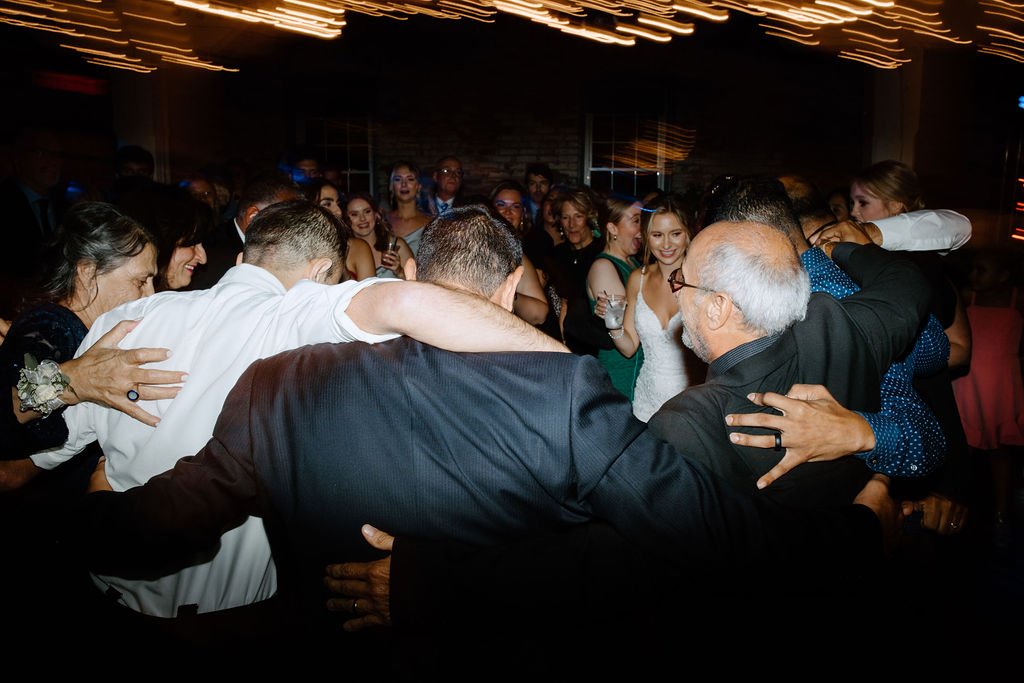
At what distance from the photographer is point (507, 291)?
5.74 ft

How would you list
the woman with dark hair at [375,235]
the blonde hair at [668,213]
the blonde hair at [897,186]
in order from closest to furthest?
the blonde hair at [897,186], the blonde hair at [668,213], the woman with dark hair at [375,235]

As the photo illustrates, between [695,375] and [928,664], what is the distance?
1.55 meters

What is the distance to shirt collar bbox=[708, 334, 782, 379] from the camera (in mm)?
1644

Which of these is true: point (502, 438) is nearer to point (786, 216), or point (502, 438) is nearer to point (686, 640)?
point (686, 640)

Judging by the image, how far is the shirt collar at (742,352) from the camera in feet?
5.39

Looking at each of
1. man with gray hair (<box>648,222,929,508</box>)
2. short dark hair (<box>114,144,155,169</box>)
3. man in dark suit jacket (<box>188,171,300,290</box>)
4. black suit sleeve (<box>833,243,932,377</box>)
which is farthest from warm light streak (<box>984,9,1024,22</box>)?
short dark hair (<box>114,144,155,169</box>)

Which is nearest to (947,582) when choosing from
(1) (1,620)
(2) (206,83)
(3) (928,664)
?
(3) (928,664)

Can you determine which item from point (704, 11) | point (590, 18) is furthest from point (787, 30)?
point (590, 18)

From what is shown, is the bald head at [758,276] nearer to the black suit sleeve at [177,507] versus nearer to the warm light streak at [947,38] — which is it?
the black suit sleeve at [177,507]

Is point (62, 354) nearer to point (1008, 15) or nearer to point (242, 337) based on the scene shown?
point (242, 337)

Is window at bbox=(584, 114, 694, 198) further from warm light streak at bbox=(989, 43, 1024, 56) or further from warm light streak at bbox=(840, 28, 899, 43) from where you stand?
warm light streak at bbox=(989, 43, 1024, 56)

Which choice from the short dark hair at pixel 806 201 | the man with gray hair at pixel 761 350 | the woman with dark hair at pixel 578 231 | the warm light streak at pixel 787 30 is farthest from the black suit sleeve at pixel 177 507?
the warm light streak at pixel 787 30

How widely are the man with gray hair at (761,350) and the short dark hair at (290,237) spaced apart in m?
1.02

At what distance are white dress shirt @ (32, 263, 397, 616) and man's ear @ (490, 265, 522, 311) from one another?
0.99ft
